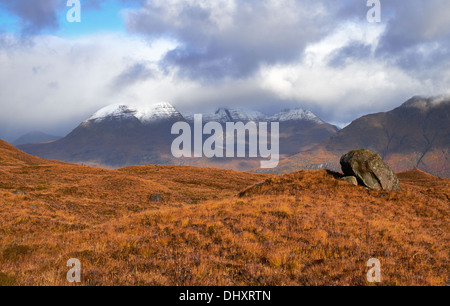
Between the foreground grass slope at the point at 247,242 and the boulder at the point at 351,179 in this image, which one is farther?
the boulder at the point at 351,179

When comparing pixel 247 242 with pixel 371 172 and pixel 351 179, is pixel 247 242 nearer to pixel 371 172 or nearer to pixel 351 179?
pixel 351 179

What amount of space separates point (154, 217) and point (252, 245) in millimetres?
8613

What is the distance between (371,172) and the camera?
26.8 metres

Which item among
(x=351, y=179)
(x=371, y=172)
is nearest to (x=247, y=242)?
(x=351, y=179)

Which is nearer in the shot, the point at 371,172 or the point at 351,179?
the point at 371,172

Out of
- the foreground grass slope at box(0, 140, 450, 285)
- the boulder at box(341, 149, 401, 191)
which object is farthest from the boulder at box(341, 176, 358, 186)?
the foreground grass slope at box(0, 140, 450, 285)

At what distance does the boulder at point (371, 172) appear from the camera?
86.2ft

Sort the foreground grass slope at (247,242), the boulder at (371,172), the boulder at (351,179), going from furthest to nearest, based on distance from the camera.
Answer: the boulder at (351,179) < the boulder at (371,172) < the foreground grass slope at (247,242)

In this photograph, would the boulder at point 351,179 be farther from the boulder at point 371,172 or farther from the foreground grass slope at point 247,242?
the foreground grass slope at point 247,242

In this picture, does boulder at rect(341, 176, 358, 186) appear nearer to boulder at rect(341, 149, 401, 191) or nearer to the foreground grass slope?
boulder at rect(341, 149, 401, 191)

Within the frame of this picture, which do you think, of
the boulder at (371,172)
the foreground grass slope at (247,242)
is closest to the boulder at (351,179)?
the boulder at (371,172)

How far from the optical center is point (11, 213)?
19484 millimetres

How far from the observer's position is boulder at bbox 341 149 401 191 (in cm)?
2626
